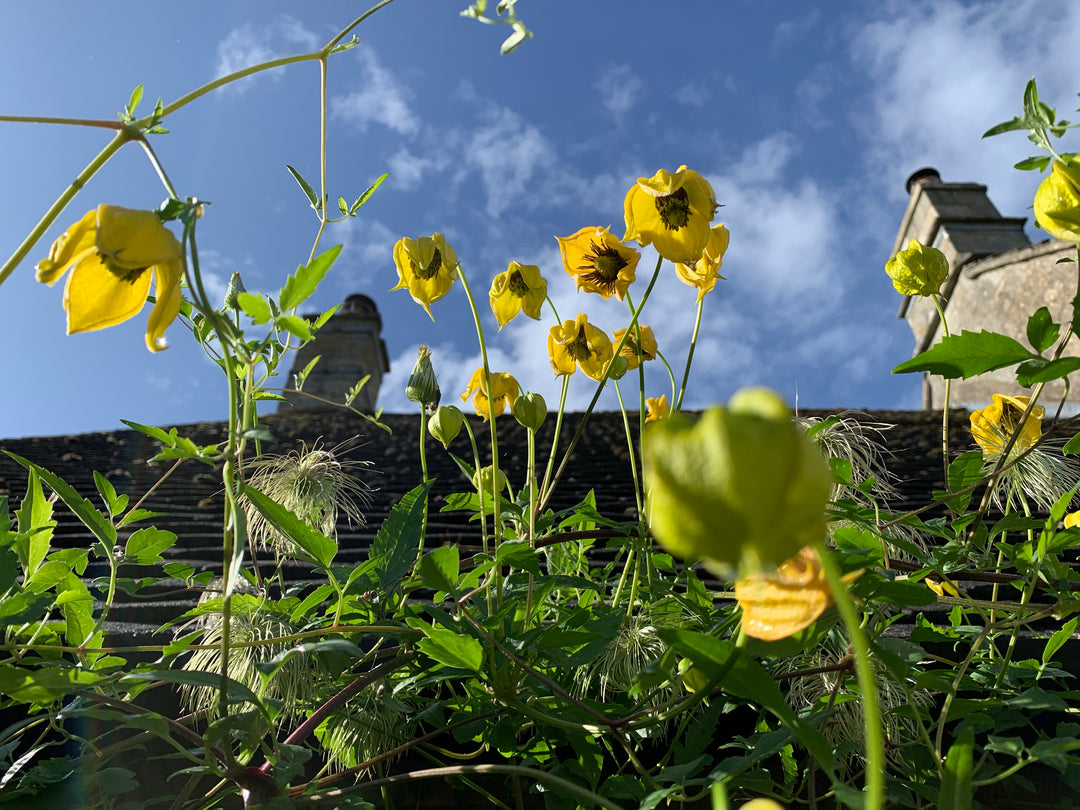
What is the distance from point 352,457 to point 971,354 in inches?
153

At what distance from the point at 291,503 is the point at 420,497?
51cm

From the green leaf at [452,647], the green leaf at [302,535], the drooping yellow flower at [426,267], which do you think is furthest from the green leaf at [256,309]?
the drooping yellow flower at [426,267]

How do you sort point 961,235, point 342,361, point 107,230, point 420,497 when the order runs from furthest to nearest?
point 342,361 < point 961,235 < point 420,497 < point 107,230

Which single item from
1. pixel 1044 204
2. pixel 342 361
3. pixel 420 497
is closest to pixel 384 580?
pixel 420 497

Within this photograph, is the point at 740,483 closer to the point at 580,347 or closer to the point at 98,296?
the point at 98,296

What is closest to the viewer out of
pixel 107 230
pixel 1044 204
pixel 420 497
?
pixel 107 230

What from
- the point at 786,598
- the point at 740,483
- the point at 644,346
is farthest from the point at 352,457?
the point at 740,483

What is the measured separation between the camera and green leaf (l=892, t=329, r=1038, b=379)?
0.64 m

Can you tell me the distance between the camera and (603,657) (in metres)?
1.02

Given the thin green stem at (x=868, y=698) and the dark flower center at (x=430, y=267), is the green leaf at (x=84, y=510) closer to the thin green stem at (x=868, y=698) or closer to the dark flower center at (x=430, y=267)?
the dark flower center at (x=430, y=267)

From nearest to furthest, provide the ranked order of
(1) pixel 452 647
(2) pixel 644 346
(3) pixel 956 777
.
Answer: (3) pixel 956 777 < (1) pixel 452 647 < (2) pixel 644 346

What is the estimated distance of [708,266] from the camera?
114cm

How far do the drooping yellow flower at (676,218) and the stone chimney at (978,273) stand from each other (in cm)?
547

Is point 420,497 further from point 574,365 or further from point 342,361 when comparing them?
point 342,361
